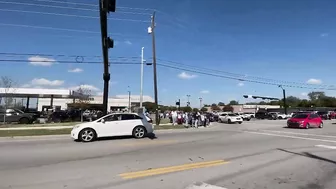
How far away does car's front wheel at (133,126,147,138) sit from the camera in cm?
1906

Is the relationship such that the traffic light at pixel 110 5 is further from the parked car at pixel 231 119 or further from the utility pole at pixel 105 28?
the parked car at pixel 231 119

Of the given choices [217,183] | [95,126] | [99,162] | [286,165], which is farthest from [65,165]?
[95,126]

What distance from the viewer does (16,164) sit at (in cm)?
1023

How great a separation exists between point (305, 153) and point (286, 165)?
349 cm

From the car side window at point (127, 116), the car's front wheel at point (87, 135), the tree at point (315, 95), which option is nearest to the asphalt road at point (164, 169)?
the car's front wheel at point (87, 135)

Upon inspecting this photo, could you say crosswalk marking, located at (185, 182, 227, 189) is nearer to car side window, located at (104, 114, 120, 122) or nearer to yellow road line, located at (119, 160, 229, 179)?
yellow road line, located at (119, 160, 229, 179)

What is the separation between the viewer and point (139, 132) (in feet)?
62.8

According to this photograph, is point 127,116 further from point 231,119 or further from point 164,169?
point 231,119

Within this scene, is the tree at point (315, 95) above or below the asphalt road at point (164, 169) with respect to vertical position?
above

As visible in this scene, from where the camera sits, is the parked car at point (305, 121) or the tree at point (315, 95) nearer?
the parked car at point (305, 121)

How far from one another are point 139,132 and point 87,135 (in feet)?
9.76

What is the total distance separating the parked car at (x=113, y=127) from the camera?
17625mm

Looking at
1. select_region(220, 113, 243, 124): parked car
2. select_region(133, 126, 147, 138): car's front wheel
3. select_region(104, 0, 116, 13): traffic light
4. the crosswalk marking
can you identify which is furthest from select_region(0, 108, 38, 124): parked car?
the crosswalk marking

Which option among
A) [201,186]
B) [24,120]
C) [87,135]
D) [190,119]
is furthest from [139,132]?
[24,120]
